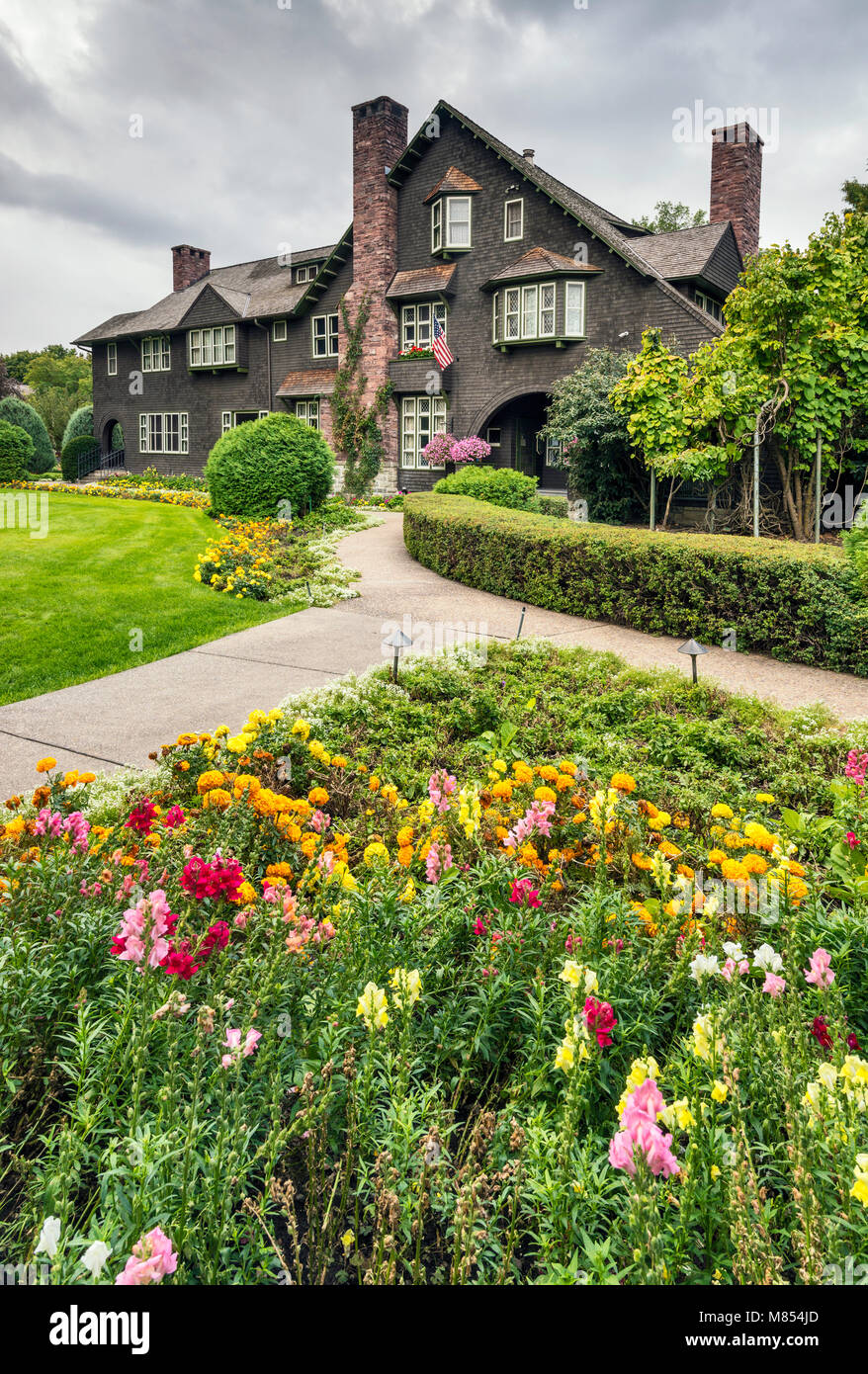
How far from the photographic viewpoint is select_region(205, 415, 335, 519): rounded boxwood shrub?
15992 millimetres

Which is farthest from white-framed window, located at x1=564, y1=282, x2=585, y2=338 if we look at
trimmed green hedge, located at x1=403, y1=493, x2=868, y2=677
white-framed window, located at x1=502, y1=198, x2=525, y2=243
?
trimmed green hedge, located at x1=403, y1=493, x2=868, y2=677

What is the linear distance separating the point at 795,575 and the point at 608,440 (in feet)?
39.2

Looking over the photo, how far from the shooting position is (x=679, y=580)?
29.2 ft

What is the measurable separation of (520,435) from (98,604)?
1838cm

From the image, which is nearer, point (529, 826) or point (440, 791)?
point (529, 826)

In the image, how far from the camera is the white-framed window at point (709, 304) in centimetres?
2296

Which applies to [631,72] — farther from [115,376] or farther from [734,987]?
[115,376]

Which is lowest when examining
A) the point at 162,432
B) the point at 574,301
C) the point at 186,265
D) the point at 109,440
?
the point at 162,432

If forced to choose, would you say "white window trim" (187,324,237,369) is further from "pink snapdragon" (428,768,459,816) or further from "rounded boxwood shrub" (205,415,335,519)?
"pink snapdragon" (428,768,459,816)

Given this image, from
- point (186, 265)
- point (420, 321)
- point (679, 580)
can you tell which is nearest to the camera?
point (679, 580)

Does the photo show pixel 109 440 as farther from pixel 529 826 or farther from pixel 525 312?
pixel 529 826

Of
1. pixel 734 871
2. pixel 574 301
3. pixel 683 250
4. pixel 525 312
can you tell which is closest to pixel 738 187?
pixel 683 250

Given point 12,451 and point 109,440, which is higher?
point 109,440
